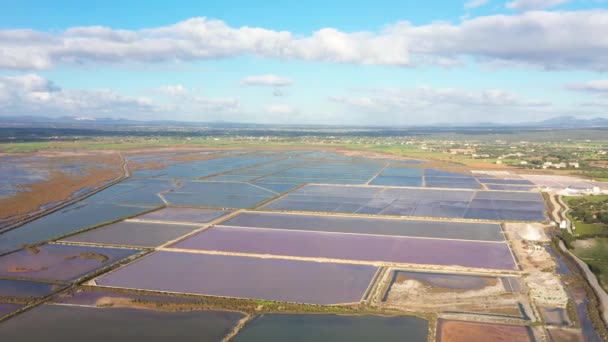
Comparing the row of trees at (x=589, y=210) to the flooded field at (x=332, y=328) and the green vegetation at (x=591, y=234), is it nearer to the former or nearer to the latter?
the green vegetation at (x=591, y=234)

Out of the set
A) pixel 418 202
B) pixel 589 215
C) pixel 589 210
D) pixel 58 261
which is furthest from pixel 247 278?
pixel 589 210

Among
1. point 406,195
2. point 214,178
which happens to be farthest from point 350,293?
point 214,178

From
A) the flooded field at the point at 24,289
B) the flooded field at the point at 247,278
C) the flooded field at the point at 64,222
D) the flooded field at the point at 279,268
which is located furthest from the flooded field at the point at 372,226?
the flooded field at the point at 24,289

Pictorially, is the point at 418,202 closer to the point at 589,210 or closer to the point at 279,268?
the point at 589,210

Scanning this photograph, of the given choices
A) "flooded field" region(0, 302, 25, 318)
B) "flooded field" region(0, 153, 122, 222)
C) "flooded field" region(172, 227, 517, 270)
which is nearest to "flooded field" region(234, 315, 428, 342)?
"flooded field" region(172, 227, 517, 270)

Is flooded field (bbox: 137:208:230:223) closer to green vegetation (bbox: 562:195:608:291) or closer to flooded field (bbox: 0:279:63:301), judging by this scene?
flooded field (bbox: 0:279:63:301)
